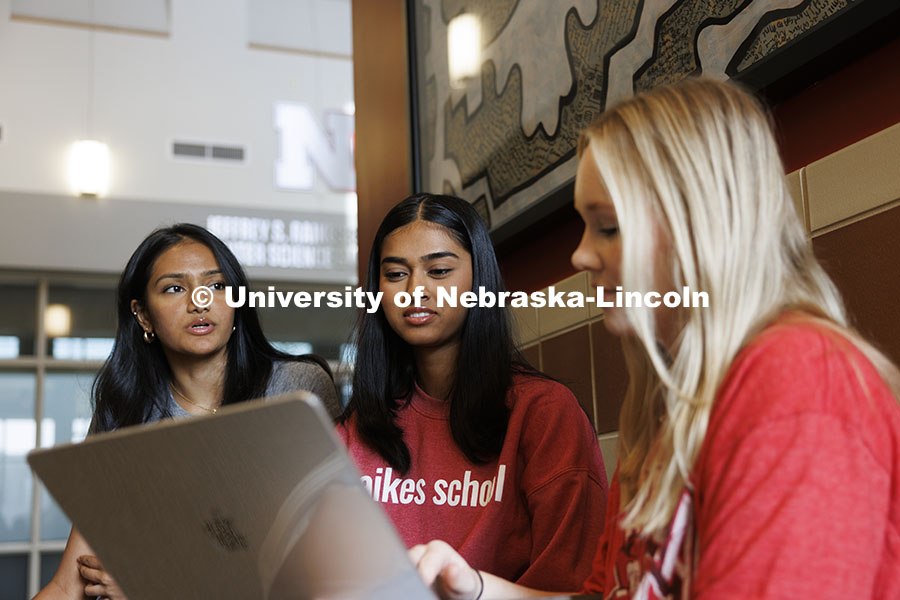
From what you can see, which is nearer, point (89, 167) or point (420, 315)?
point (420, 315)

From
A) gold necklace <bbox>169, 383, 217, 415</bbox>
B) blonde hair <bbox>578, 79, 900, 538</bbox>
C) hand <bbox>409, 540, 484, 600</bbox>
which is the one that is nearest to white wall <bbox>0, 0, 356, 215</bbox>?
gold necklace <bbox>169, 383, 217, 415</bbox>

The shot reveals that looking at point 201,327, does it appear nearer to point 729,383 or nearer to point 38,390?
point 729,383

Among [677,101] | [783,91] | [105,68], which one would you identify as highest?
[105,68]

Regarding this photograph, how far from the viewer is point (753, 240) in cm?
69

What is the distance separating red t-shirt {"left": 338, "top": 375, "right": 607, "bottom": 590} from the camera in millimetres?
1197

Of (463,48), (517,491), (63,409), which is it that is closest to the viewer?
(517,491)

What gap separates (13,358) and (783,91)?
18.6ft

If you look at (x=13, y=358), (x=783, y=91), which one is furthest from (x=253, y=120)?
(x=783, y=91)

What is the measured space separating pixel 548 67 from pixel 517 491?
2.74ft

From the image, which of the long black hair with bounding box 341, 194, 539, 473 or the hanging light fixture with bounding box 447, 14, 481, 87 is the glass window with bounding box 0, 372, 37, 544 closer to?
the hanging light fixture with bounding box 447, 14, 481, 87

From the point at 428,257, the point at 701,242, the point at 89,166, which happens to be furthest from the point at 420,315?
the point at 89,166

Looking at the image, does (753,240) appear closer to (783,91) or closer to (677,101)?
(677,101)

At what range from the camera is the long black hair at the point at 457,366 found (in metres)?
1.38

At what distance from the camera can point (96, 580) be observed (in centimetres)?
146
